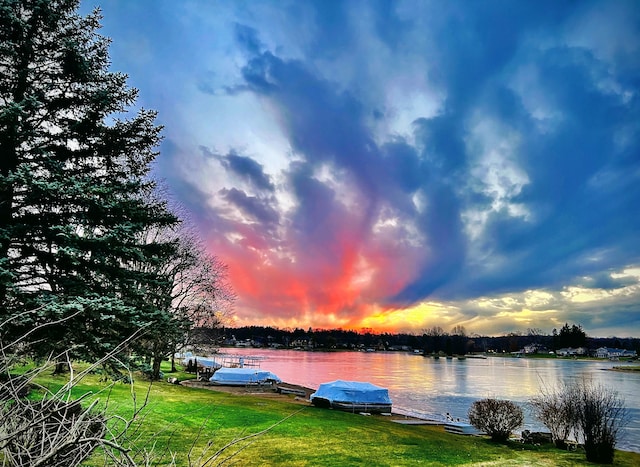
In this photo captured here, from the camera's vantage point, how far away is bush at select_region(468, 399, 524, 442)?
62.0 feet

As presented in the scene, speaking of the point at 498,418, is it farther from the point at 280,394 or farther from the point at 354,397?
the point at 280,394

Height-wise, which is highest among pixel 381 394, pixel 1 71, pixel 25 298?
pixel 1 71

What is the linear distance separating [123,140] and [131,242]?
351 cm

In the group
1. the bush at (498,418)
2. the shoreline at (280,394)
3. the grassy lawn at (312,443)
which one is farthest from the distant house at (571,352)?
the grassy lawn at (312,443)

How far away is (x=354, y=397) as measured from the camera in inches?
1160

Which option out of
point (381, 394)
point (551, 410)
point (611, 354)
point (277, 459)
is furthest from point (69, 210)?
point (611, 354)

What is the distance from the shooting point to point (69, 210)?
12.1 m

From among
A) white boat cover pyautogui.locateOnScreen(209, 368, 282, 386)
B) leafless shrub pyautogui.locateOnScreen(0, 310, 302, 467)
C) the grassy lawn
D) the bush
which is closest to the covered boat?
the grassy lawn

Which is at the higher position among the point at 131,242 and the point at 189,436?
the point at 131,242

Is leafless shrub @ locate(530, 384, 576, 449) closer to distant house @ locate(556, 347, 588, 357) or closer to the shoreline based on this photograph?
the shoreline

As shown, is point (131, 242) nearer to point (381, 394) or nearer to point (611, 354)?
point (381, 394)

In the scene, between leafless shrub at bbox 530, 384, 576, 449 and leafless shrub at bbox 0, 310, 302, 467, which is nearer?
leafless shrub at bbox 0, 310, 302, 467

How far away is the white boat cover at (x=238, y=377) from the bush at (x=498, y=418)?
83.4 feet

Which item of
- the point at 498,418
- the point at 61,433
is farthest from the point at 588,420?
the point at 61,433
